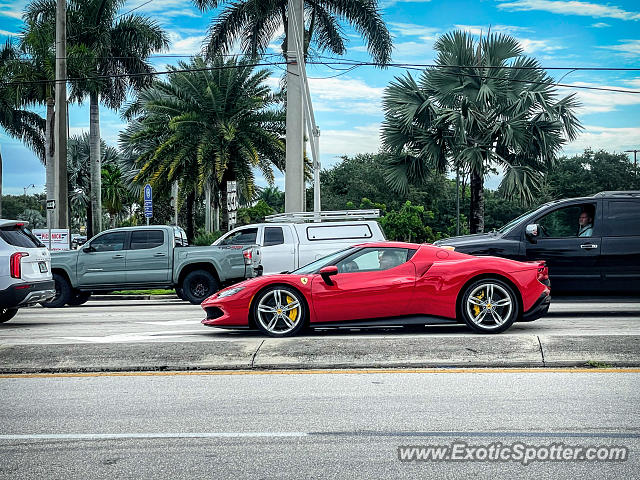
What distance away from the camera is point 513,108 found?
2508 cm

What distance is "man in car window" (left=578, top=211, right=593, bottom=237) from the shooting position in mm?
12812

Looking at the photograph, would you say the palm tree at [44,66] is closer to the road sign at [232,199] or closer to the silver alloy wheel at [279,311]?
the road sign at [232,199]

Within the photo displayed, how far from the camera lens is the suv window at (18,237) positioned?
1322 centimetres

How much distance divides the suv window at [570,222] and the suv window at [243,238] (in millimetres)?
7664

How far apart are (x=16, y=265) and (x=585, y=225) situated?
940 centimetres

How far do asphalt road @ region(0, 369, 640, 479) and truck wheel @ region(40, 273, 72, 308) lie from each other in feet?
34.4

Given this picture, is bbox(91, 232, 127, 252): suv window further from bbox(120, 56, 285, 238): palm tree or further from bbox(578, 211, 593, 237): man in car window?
bbox(120, 56, 285, 238): palm tree

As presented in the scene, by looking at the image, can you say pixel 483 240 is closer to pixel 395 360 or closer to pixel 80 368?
pixel 395 360

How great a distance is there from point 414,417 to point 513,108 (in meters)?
20.6

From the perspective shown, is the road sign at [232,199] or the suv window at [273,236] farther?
the road sign at [232,199]

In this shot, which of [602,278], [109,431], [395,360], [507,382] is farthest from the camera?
[602,278]

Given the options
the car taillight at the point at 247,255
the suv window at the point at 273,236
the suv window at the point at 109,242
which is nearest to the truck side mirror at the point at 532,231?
the car taillight at the point at 247,255

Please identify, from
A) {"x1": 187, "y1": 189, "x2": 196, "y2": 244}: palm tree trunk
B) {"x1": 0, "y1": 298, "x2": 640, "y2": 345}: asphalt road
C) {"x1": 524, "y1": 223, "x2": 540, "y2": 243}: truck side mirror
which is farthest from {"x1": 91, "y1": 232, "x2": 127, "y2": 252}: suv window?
{"x1": 187, "y1": 189, "x2": 196, "y2": 244}: palm tree trunk

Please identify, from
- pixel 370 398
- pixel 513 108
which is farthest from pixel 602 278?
pixel 513 108
